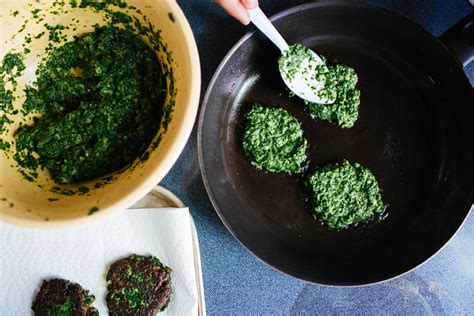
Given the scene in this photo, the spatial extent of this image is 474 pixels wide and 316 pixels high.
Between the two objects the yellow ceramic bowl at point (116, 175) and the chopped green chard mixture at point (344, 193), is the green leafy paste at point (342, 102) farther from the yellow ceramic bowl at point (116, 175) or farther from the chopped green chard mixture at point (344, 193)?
the yellow ceramic bowl at point (116, 175)

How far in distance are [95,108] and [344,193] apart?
611mm

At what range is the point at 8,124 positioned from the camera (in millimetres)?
1035

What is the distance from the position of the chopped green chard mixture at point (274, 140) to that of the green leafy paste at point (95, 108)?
0.86 ft

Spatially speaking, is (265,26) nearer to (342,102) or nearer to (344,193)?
(342,102)

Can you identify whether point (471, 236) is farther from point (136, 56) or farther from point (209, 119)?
point (136, 56)

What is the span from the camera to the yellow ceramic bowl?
35.8 inches

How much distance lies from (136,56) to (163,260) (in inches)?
19.0

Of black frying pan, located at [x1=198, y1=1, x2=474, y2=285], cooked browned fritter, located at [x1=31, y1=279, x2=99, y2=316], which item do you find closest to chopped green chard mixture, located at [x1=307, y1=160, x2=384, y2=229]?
black frying pan, located at [x1=198, y1=1, x2=474, y2=285]

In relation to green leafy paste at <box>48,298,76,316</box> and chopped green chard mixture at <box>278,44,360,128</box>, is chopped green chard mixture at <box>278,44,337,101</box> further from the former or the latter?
green leafy paste at <box>48,298,76,316</box>

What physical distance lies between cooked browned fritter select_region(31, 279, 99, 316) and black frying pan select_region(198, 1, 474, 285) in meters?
0.41

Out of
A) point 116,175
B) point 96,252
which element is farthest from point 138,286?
point 116,175

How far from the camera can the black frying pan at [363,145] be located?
1.20 m

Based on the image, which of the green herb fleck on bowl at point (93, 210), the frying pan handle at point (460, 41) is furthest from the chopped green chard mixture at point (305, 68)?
the green herb fleck on bowl at point (93, 210)

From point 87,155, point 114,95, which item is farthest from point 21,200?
point 114,95
